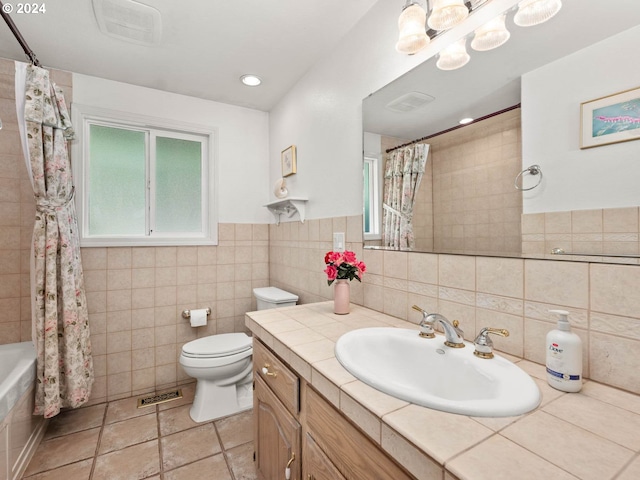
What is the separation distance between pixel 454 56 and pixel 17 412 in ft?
8.52

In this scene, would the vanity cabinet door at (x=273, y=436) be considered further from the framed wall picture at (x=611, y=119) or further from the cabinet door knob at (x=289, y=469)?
the framed wall picture at (x=611, y=119)

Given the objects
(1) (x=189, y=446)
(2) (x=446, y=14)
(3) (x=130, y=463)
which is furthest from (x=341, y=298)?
(3) (x=130, y=463)

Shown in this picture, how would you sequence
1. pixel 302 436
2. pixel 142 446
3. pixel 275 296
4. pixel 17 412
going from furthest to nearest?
pixel 275 296, pixel 142 446, pixel 17 412, pixel 302 436

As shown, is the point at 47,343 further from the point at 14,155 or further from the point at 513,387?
the point at 513,387

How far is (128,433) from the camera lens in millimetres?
1866

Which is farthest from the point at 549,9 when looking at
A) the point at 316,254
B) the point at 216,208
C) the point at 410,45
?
the point at 216,208

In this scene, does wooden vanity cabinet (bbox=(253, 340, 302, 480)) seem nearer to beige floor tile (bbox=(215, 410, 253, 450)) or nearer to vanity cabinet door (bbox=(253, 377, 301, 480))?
vanity cabinet door (bbox=(253, 377, 301, 480))

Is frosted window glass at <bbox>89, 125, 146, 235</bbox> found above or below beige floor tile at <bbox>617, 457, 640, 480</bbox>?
above

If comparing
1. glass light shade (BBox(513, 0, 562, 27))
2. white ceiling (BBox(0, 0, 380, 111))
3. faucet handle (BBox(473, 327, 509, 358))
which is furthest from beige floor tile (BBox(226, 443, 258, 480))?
white ceiling (BBox(0, 0, 380, 111))

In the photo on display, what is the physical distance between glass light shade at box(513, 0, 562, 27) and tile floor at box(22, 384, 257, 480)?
7.19 ft

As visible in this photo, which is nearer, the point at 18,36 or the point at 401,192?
the point at 401,192

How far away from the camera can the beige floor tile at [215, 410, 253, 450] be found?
1.80m

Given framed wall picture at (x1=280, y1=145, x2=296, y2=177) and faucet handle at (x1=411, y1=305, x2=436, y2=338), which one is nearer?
faucet handle at (x1=411, y1=305, x2=436, y2=338)

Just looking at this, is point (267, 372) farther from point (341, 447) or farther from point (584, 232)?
point (584, 232)
